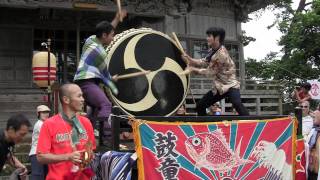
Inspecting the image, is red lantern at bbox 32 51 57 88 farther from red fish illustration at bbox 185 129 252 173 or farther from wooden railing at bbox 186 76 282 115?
red fish illustration at bbox 185 129 252 173

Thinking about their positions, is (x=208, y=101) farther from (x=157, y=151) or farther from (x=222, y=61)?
(x=157, y=151)

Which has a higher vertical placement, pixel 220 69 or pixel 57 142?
pixel 220 69

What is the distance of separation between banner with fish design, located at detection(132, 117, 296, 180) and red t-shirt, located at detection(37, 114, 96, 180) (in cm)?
70

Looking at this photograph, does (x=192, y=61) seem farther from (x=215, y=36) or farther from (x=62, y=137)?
(x=62, y=137)

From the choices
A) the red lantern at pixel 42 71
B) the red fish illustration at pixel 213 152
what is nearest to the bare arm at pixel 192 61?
the red fish illustration at pixel 213 152

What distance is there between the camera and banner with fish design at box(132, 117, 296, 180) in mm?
4449

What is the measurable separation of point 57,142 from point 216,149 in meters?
1.55

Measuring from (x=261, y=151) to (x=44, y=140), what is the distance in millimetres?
2144

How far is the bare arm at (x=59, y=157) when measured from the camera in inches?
146

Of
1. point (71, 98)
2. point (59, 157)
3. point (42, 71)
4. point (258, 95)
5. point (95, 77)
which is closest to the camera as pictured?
point (59, 157)

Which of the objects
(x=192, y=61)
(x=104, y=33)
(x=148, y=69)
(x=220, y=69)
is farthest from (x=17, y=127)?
(x=220, y=69)

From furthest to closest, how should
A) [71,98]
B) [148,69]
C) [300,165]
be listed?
[148,69]
[300,165]
[71,98]

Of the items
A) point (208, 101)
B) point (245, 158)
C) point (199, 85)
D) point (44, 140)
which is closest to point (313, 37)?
point (199, 85)

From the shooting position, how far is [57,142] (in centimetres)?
384
